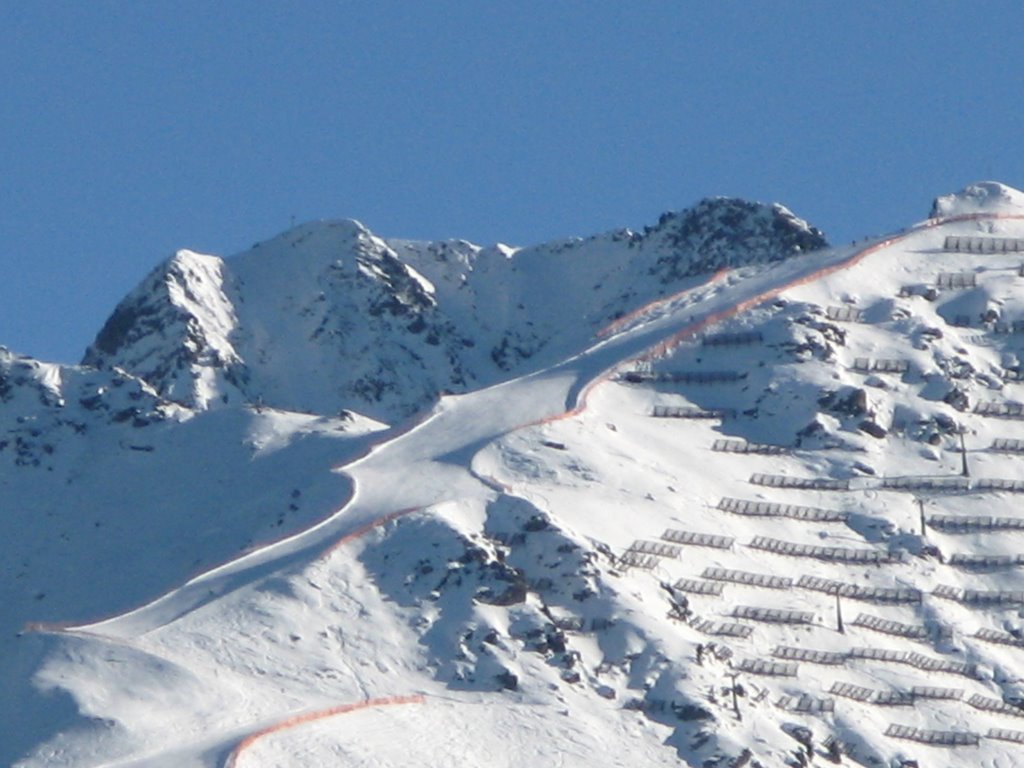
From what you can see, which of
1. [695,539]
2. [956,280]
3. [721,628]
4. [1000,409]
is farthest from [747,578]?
[956,280]

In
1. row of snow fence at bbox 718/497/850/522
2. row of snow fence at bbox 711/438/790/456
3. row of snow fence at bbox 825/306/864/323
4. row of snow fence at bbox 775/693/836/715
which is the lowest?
row of snow fence at bbox 775/693/836/715

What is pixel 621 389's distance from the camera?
17925cm

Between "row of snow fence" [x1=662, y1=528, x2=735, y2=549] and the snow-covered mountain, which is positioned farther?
"row of snow fence" [x1=662, y1=528, x2=735, y2=549]

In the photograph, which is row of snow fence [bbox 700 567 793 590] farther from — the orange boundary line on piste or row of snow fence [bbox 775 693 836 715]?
the orange boundary line on piste

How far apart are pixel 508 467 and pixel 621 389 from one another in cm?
1533

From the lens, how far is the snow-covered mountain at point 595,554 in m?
144

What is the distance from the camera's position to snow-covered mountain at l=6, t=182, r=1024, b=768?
14412 centimetres

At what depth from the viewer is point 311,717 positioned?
141 meters

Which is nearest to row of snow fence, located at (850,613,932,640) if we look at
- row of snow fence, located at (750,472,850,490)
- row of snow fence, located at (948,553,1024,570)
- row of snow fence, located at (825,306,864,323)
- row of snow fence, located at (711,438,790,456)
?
row of snow fence, located at (948,553,1024,570)

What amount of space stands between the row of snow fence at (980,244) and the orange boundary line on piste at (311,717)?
197 ft

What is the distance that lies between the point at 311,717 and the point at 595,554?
18.8 m

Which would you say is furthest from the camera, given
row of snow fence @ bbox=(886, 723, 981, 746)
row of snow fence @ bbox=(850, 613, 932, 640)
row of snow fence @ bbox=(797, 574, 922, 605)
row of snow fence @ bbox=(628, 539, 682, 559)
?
row of snow fence @ bbox=(797, 574, 922, 605)

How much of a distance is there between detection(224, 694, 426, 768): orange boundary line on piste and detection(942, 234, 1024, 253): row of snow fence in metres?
60.2

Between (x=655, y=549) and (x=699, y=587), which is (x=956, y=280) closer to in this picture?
(x=655, y=549)
